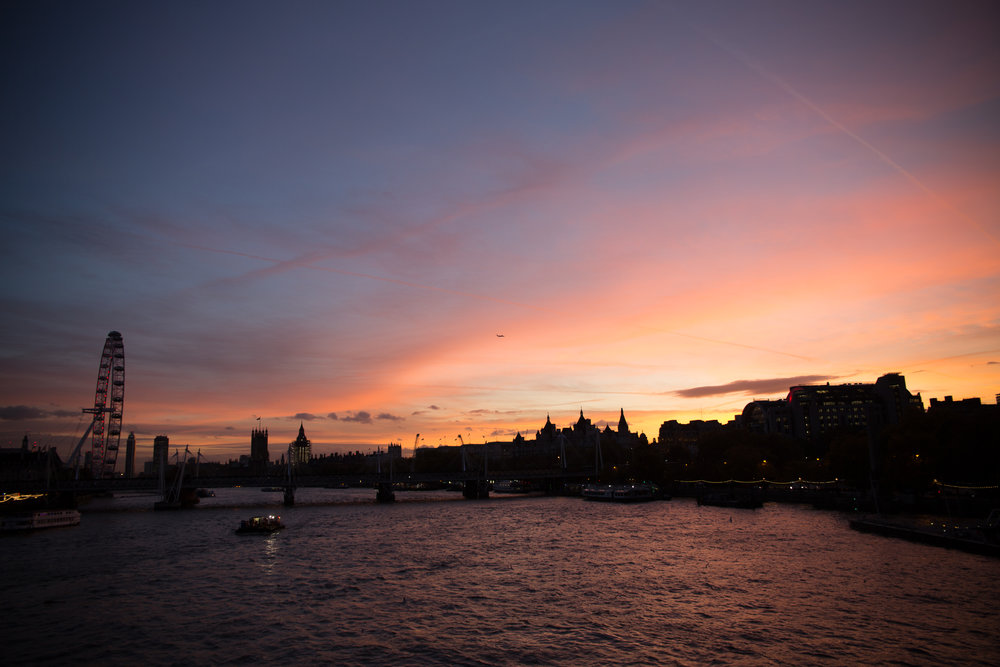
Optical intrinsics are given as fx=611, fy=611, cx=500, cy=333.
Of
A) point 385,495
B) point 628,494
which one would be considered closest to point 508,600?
point 628,494

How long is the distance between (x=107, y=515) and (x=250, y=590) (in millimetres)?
110072

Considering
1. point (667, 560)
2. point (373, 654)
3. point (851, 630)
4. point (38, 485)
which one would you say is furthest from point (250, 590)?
point (38, 485)

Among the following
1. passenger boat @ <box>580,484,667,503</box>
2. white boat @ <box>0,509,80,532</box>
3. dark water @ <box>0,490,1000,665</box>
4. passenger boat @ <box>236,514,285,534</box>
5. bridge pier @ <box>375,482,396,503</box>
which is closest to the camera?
dark water @ <box>0,490,1000,665</box>

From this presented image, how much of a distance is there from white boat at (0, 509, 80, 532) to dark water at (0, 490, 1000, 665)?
48.2ft

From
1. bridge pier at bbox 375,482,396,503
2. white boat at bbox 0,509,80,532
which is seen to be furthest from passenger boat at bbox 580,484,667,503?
white boat at bbox 0,509,80,532

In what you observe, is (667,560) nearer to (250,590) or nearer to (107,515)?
(250,590)

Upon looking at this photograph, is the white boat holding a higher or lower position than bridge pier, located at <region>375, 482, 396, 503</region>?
higher

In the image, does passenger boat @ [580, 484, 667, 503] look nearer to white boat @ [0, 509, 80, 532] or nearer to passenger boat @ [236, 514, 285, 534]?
passenger boat @ [236, 514, 285, 534]

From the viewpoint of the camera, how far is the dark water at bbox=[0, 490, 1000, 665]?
38.7 metres

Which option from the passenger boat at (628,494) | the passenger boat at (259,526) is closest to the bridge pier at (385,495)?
the passenger boat at (628,494)

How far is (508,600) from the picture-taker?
5134 cm

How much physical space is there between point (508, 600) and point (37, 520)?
101742 millimetres

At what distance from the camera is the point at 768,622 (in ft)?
143

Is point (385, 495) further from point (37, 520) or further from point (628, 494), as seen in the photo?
point (37, 520)
